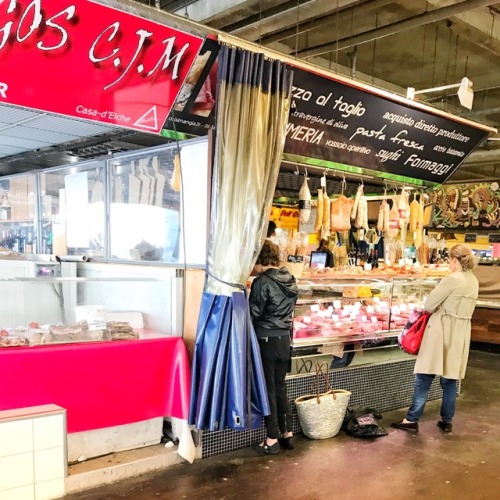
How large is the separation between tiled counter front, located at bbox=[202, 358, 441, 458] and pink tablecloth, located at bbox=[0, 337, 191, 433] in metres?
0.52

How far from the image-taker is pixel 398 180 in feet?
20.8

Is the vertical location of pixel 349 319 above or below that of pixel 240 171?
below

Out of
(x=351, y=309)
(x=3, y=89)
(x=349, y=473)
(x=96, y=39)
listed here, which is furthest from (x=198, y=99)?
(x=349, y=473)

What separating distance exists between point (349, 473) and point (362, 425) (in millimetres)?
812

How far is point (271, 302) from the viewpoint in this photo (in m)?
4.18

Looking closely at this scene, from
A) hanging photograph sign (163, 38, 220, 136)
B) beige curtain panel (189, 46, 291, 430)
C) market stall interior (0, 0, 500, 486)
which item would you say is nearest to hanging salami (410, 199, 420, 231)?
market stall interior (0, 0, 500, 486)

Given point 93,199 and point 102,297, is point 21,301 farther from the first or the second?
point 93,199

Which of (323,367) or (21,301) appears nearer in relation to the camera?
(21,301)

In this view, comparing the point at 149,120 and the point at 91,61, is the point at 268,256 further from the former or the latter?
the point at 91,61

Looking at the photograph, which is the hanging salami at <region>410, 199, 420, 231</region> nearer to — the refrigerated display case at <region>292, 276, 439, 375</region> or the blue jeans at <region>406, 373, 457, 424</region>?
the refrigerated display case at <region>292, 276, 439, 375</region>

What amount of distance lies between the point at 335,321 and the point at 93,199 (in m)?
2.72

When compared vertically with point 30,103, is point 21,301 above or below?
below

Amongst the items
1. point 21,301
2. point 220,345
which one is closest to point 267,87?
point 220,345

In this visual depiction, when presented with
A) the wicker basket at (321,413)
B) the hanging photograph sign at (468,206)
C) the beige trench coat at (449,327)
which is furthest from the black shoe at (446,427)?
the hanging photograph sign at (468,206)
